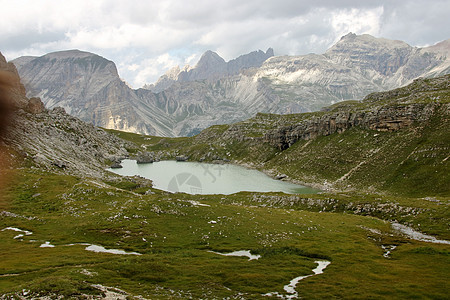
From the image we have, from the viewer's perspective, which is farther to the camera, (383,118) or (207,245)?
(383,118)

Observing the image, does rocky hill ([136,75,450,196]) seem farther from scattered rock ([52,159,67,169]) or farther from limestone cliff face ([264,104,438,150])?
scattered rock ([52,159,67,169])

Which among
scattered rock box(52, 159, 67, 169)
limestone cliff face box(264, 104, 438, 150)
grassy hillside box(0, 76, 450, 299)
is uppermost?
limestone cliff face box(264, 104, 438, 150)

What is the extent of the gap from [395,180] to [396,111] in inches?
2048

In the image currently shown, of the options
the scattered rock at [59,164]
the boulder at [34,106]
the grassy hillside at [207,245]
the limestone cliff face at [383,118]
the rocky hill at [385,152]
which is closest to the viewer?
the grassy hillside at [207,245]

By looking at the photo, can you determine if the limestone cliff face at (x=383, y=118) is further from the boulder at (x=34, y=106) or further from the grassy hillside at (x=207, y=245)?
the boulder at (x=34, y=106)

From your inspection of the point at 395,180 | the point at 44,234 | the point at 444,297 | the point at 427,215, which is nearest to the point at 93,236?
the point at 44,234

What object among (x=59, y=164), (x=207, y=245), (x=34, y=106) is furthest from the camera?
(x=34, y=106)

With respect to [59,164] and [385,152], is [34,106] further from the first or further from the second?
[385,152]

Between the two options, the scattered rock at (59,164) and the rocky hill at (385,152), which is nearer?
the rocky hill at (385,152)

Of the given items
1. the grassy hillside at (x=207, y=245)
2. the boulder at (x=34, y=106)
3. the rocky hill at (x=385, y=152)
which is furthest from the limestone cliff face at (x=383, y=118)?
the boulder at (x=34, y=106)

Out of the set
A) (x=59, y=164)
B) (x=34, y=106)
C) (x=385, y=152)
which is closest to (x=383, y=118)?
(x=385, y=152)

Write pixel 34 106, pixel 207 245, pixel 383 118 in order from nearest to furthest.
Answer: pixel 207 245, pixel 383 118, pixel 34 106

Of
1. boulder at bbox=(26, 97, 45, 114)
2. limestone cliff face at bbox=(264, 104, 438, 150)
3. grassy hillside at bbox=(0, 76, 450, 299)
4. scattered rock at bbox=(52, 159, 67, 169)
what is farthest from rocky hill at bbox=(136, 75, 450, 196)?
boulder at bbox=(26, 97, 45, 114)

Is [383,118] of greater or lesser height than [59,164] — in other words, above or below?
above
